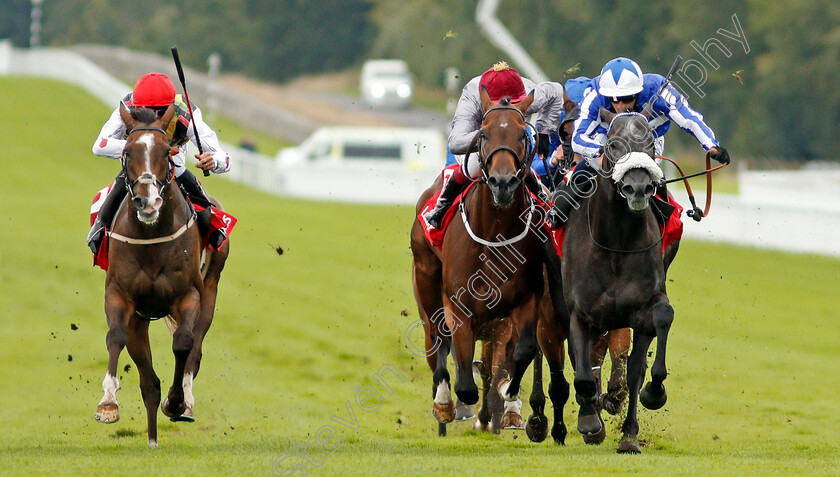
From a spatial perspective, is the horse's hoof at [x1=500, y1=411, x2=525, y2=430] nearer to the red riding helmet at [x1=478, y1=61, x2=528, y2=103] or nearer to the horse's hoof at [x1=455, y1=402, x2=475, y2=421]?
the horse's hoof at [x1=455, y1=402, x2=475, y2=421]

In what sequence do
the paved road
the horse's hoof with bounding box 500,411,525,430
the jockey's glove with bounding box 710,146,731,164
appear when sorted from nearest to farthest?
the jockey's glove with bounding box 710,146,731,164
the horse's hoof with bounding box 500,411,525,430
the paved road

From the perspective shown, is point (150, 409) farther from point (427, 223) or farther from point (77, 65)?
point (77, 65)

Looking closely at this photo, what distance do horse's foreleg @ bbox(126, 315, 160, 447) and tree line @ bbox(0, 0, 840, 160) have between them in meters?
25.9

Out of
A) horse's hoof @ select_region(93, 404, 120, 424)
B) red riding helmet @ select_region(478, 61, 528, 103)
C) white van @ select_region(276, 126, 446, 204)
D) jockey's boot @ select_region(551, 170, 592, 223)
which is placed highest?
white van @ select_region(276, 126, 446, 204)

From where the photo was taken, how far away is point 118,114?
330 inches

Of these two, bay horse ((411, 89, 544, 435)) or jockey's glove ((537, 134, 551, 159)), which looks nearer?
bay horse ((411, 89, 544, 435))

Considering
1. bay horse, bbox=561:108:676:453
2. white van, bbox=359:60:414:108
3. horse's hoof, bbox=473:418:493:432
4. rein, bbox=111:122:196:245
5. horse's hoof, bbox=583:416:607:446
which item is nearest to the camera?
bay horse, bbox=561:108:676:453

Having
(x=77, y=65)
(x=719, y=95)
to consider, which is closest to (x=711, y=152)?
(x=77, y=65)

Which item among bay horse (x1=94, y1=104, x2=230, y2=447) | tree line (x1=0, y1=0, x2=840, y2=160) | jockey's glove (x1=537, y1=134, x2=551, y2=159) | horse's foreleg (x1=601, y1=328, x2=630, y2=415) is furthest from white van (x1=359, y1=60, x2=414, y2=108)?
bay horse (x1=94, y1=104, x2=230, y2=447)

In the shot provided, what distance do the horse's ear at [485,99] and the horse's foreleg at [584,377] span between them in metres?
1.40

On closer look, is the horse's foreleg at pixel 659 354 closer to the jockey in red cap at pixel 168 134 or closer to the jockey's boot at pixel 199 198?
the jockey in red cap at pixel 168 134

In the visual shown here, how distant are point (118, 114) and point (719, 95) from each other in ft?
134

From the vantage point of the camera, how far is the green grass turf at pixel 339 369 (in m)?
8.09

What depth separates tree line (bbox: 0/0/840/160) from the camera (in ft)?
143
